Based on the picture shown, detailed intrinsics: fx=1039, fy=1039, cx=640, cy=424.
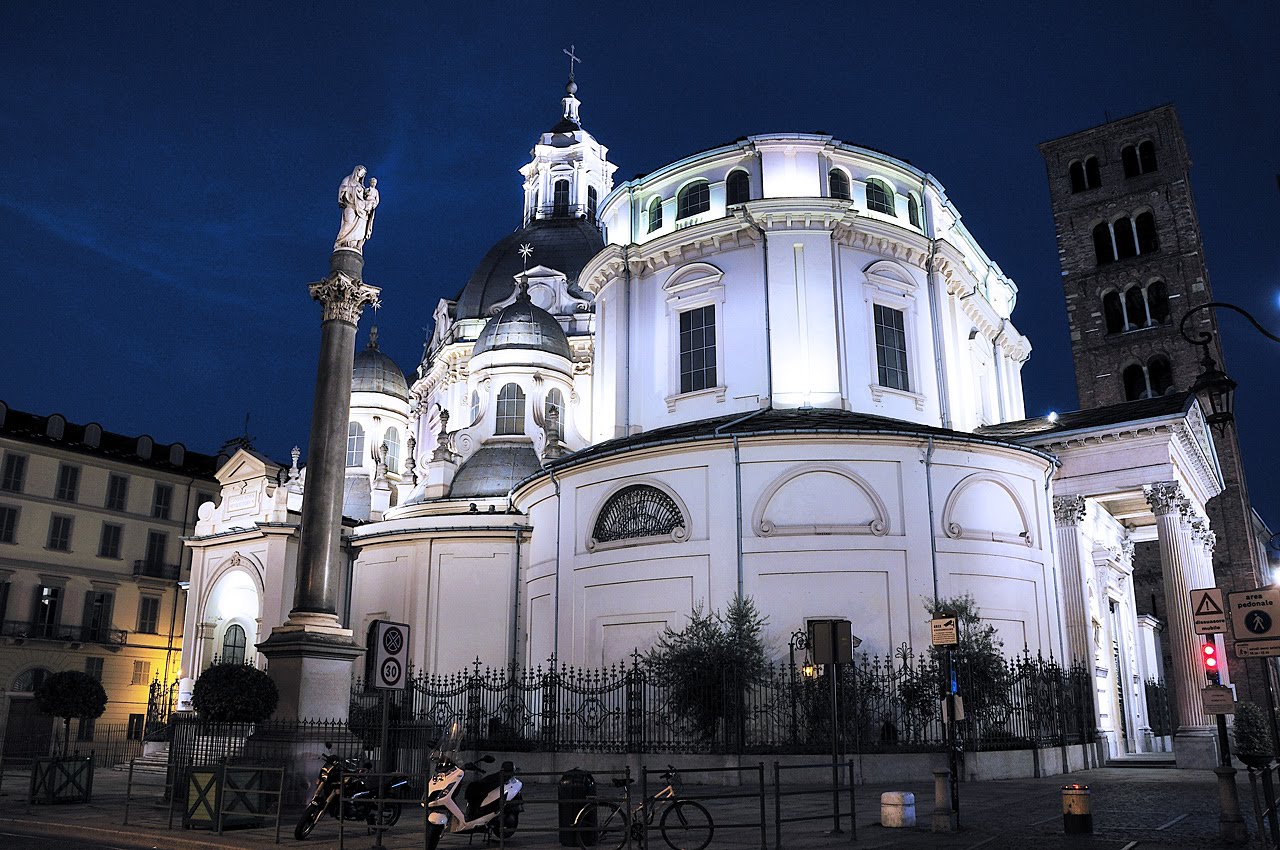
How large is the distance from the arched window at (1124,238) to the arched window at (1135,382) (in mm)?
5607

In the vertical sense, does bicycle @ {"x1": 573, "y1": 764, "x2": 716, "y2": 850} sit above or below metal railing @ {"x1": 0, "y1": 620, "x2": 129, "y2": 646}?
below

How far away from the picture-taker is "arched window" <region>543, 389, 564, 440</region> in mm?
38406

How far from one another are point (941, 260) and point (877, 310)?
9.72 feet

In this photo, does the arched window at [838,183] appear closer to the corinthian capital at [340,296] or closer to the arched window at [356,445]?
the corinthian capital at [340,296]

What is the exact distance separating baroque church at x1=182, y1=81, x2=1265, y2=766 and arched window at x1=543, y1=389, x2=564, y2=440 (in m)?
0.15

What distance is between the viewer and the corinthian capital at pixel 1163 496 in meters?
26.2

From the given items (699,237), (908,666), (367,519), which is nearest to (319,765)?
(908,666)

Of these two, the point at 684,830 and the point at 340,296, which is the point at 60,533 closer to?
the point at 340,296

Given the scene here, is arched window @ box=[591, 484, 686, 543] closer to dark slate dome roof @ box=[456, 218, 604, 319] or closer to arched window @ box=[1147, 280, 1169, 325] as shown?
dark slate dome roof @ box=[456, 218, 604, 319]

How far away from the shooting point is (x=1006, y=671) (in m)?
21.2

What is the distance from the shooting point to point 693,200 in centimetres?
3089

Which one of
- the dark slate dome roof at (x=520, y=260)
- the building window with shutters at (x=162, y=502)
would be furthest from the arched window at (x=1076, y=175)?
the building window with shutters at (x=162, y=502)

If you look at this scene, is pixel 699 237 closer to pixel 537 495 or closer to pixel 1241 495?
pixel 537 495

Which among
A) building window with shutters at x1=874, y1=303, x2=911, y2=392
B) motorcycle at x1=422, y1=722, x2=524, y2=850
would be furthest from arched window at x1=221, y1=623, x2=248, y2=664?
motorcycle at x1=422, y1=722, x2=524, y2=850
